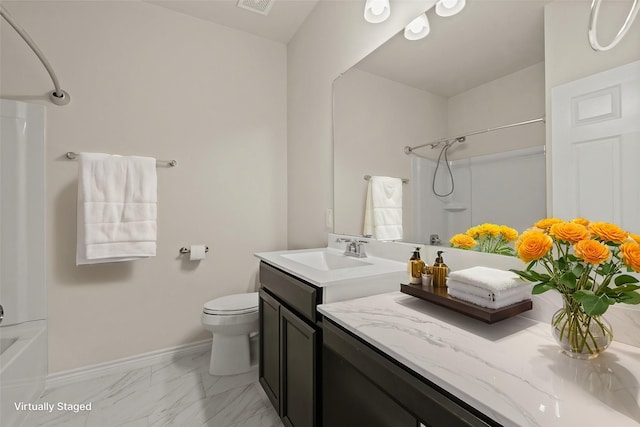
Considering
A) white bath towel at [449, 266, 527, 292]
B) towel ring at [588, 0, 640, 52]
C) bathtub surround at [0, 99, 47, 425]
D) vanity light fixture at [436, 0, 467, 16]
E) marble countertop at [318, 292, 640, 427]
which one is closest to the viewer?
marble countertop at [318, 292, 640, 427]

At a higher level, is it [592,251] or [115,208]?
[115,208]

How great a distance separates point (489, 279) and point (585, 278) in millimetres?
216

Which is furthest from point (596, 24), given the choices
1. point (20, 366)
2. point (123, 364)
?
point (123, 364)

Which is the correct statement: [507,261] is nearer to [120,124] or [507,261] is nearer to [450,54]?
[450,54]

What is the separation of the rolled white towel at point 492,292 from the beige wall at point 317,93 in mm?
1165

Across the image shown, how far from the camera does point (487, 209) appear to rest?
1.03 m

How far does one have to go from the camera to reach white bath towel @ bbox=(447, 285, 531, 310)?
2.63 feet

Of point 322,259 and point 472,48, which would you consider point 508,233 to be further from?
point 322,259

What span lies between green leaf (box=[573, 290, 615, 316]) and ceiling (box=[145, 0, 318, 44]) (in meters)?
2.31

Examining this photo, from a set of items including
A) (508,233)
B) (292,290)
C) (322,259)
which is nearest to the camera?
(508,233)

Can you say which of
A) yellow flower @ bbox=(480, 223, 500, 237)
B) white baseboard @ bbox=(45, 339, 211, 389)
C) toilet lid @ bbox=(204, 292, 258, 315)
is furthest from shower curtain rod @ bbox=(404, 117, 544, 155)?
white baseboard @ bbox=(45, 339, 211, 389)

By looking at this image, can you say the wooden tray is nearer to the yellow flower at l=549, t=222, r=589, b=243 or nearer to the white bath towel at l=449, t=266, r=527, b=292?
the white bath towel at l=449, t=266, r=527, b=292

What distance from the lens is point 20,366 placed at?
1.42 meters

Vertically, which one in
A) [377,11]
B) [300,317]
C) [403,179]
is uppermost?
[377,11]
